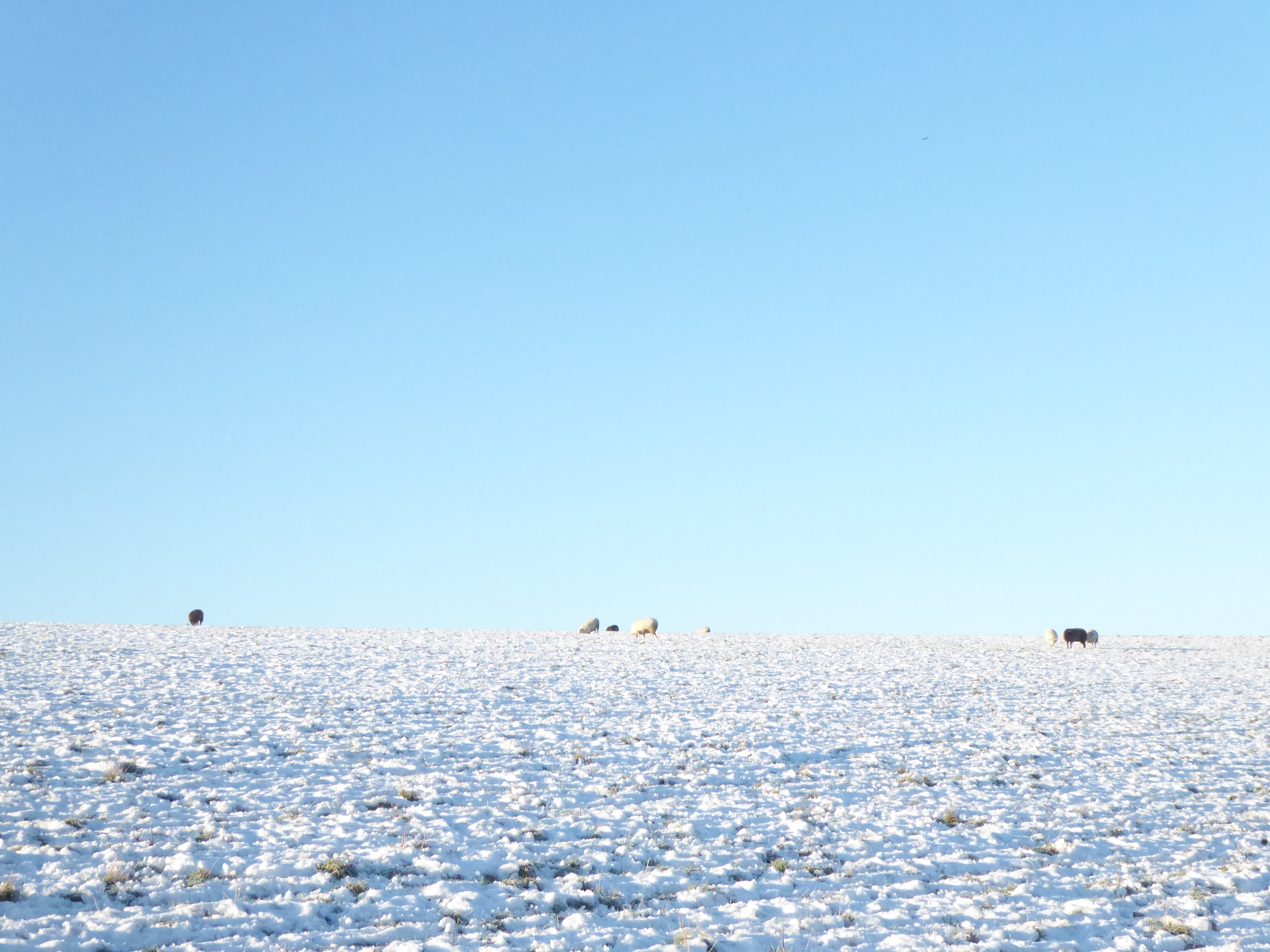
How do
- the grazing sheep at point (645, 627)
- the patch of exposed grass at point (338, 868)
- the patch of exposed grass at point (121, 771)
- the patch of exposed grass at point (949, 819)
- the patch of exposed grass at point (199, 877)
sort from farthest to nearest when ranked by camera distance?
1. the grazing sheep at point (645, 627)
2. the patch of exposed grass at point (949, 819)
3. the patch of exposed grass at point (121, 771)
4. the patch of exposed grass at point (338, 868)
5. the patch of exposed grass at point (199, 877)

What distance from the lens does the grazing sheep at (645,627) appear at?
40344mm

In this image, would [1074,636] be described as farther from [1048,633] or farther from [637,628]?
[637,628]

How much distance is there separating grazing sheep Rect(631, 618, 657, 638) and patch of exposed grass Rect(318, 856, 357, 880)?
30.1 meters

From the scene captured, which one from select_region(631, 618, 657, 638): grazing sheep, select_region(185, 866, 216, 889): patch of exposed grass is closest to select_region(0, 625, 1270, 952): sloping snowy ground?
select_region(185, 866, 216, 889): patch of exposed grass

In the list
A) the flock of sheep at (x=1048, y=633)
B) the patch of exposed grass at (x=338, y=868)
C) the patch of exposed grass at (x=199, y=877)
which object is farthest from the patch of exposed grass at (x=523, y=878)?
the flock of sheep at (x=1048, y=633)

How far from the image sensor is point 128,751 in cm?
1411

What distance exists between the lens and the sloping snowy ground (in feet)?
30.2

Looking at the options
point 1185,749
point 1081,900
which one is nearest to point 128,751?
point 1081,900

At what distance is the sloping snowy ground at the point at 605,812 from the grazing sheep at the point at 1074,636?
15.5 meters

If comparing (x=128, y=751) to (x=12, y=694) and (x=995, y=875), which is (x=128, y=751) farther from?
(x=995, y=875)

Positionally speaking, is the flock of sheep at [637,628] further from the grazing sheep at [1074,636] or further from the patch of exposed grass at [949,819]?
the patch of exposed grass at [949,819]

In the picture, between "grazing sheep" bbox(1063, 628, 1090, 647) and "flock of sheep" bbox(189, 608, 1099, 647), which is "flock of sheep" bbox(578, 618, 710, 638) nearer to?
"flock of sheep" bbox(189, 608, 1099, 647)

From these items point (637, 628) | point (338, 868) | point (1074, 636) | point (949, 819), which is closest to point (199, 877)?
point (338, 868)

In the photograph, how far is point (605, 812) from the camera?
1273 centimetres
